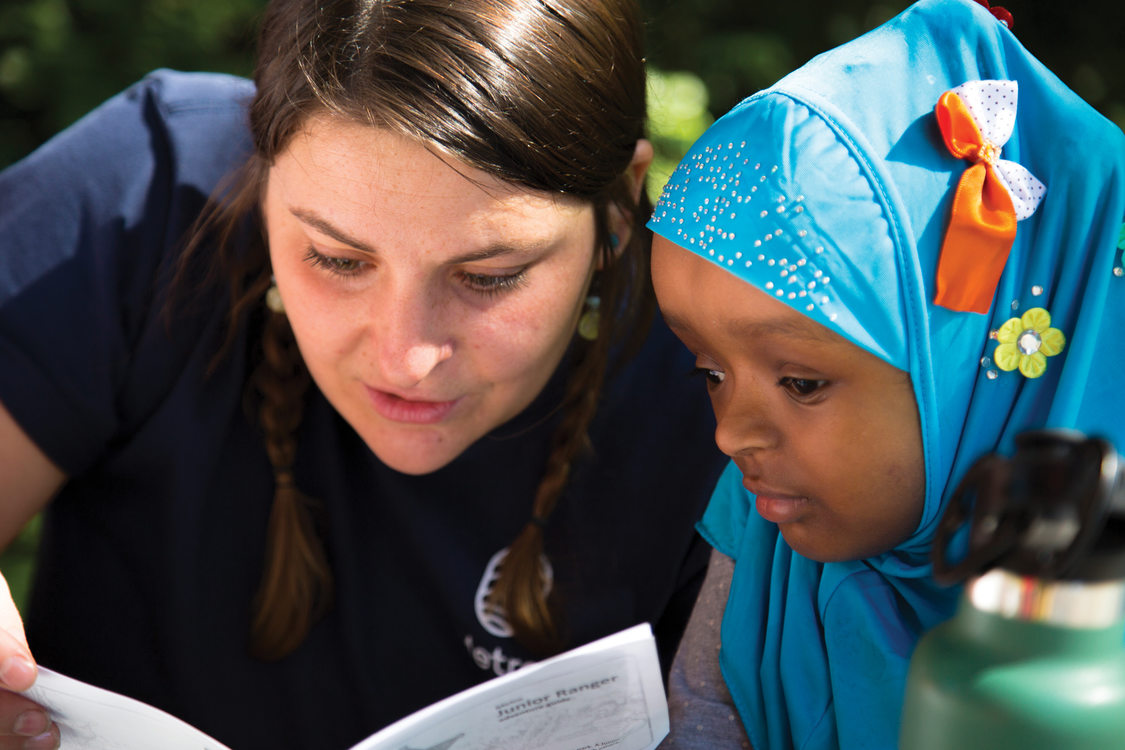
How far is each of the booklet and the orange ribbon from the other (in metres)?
0.46

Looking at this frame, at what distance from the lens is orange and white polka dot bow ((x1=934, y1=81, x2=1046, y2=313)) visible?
929 mm

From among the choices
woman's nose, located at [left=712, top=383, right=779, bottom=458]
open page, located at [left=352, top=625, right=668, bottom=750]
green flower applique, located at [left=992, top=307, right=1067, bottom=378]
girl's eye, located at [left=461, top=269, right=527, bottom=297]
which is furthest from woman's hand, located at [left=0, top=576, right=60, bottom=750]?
green flower applique, located at [left=992, top=307, right=1067, bottom=378]

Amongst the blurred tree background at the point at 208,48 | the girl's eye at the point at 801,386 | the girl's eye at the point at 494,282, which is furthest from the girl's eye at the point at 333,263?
the blurred tree background at the point at 208,48

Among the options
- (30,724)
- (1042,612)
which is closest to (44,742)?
(30,724)

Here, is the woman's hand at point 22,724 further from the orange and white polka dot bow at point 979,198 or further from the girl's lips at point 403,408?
the orange and white polka dot bow at point 979,198

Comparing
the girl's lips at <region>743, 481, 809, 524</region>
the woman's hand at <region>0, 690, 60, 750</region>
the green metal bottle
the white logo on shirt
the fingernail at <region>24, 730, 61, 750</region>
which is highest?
the green metal bottle

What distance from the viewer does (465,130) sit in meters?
1.08

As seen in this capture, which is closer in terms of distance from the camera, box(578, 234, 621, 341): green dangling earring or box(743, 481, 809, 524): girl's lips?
box(743, 481, 809, 524): girl's lips

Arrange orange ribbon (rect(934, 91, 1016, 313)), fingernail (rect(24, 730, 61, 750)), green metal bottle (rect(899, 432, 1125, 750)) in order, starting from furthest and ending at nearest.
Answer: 1. fingernail (rect(24, 730, 61, 750))
2. orange ribbon (rect(934, 91, 1016, 313))
3. green metal bottle (rect(899, 432, 1125, 750))

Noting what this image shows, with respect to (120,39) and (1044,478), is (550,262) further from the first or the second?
(120,39)

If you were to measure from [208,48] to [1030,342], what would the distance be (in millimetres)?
2403

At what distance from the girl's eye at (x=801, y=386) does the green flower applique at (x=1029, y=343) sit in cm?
16

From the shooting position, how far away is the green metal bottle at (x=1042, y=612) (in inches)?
22.4

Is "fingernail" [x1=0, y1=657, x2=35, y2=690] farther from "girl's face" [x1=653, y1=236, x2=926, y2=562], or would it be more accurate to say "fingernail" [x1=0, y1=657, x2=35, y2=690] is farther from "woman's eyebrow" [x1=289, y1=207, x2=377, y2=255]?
"girl's face" [x1=653, y1=236, x2=926, y2=562]
